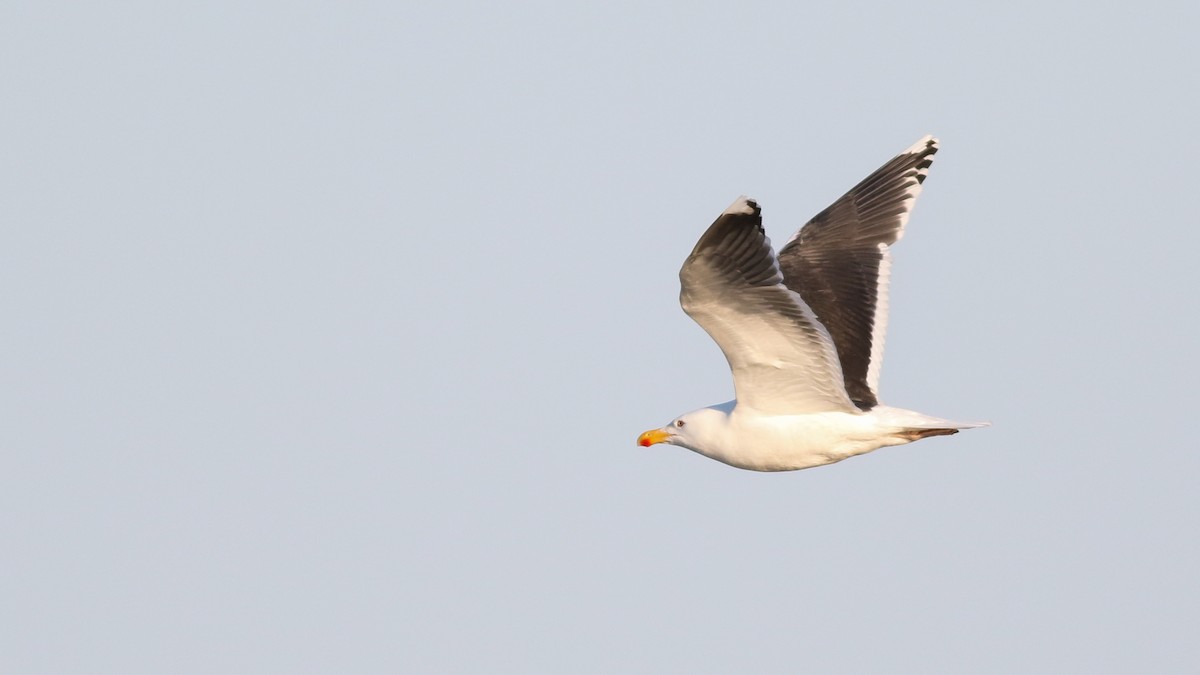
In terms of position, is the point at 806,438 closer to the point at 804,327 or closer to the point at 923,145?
the point at 804,327

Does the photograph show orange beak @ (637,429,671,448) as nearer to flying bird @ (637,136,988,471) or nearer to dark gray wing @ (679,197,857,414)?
flying bird @ (637,136,988,471)

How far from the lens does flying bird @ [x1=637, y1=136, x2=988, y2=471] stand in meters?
11.2

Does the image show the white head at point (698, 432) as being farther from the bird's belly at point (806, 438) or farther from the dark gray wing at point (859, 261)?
the dark gray wing at point (859, 261)

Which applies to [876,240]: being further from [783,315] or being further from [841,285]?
[783,315]

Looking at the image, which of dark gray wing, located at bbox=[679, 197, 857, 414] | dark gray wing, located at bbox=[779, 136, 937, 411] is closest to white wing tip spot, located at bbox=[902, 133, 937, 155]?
dark gray wing, located at bbox=[779, 136, 937, 411]

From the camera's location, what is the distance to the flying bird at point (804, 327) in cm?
1118

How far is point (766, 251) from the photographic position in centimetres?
1094

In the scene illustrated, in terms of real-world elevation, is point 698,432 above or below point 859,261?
below

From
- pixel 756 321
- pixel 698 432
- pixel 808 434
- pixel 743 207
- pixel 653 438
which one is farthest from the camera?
pixel 653 438

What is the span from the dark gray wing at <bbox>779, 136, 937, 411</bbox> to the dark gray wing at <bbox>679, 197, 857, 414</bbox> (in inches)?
29.6

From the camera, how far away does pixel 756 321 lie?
11.8 m

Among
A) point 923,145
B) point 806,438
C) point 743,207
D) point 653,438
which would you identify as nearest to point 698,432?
point 653,438

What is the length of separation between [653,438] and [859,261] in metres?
2.56

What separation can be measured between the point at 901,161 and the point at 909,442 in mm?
3531
